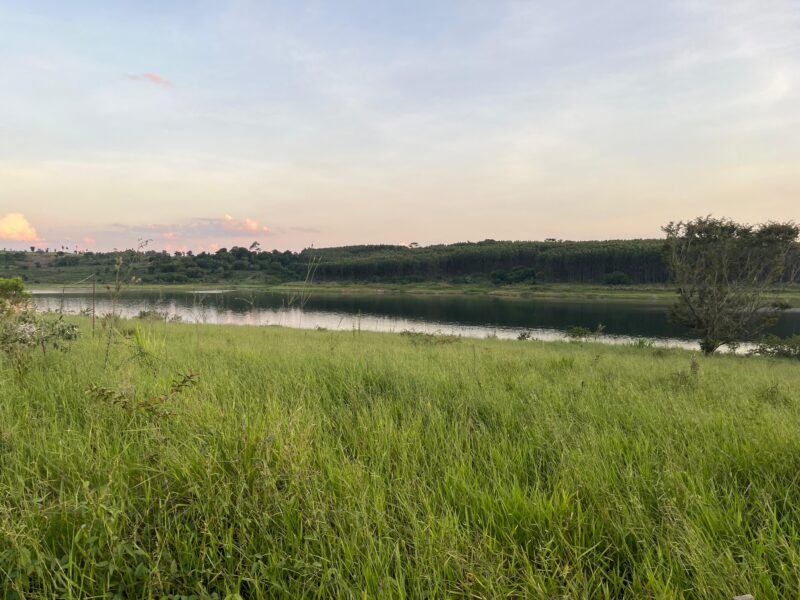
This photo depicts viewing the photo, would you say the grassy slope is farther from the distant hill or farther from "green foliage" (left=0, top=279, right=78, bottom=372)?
the distant hill

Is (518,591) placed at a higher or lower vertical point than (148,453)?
lower

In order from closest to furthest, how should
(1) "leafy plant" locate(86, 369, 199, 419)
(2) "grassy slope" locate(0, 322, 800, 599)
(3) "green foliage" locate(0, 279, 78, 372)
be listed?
(2) "grassy slope" locate(0, 322, 800, 599) < (1) "leafy plant" locate(86, 369, 199, 419) < (3) "green foliage" locate(0, 279, 78, 372)

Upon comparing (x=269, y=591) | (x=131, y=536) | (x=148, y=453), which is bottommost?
(x=269, y=591)

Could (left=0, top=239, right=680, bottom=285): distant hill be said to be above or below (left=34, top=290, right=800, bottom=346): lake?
above

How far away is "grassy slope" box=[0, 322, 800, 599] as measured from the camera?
5.96ft

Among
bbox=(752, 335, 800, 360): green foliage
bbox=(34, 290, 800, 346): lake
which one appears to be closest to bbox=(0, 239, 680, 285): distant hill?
bbox=(34, 290, 800, 346): lake

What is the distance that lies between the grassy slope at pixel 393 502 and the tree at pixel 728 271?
19.5m

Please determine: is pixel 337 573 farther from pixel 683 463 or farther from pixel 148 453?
pixel 683 463

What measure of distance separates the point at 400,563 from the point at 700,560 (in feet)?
4.29

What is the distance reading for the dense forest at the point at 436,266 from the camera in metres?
80.2

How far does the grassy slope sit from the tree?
19525mm

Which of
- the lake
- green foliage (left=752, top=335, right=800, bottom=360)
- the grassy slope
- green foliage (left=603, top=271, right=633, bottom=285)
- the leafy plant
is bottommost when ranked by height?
the lake

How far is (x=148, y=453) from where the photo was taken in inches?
99.5

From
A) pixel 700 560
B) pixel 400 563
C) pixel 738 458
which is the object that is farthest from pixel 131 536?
pixel 738 458
